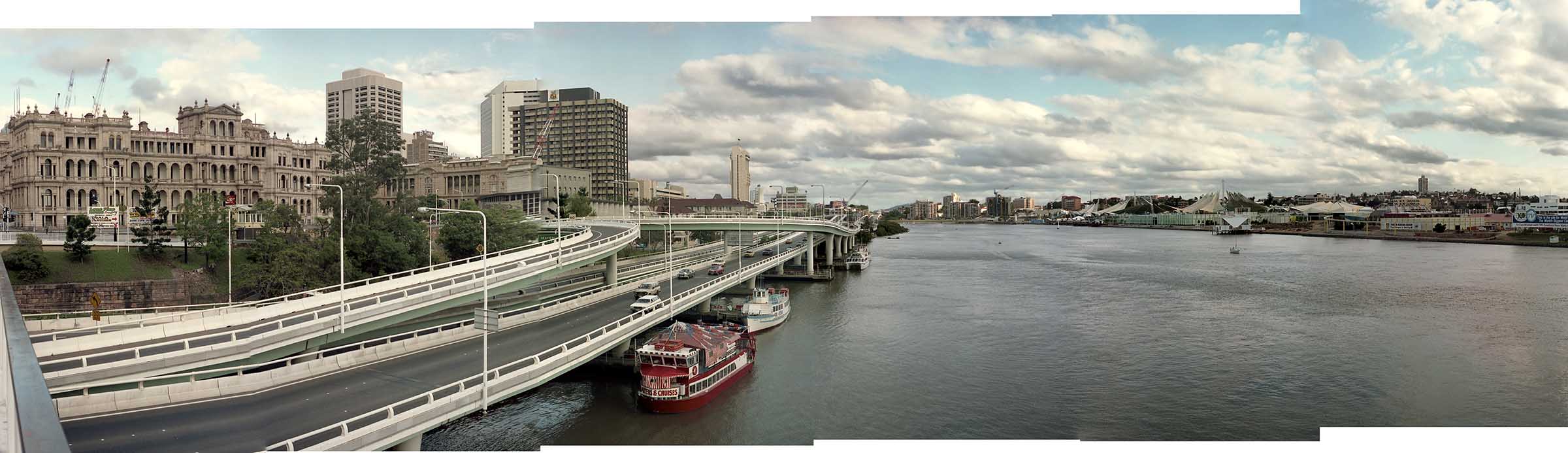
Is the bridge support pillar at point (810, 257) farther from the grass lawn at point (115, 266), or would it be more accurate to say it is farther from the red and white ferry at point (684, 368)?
the grass lawn at point (115, 266)

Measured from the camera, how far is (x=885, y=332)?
2850 cm

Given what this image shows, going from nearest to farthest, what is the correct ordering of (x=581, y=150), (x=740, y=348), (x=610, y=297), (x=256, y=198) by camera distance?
1. (x=740, y=348)
2. (x=610, y=297)
3. (x=256, y=198)
4. (x=581, y=150)

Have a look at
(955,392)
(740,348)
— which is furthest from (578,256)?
(955,392)

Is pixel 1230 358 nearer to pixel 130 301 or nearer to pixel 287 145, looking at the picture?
pixel 130 301

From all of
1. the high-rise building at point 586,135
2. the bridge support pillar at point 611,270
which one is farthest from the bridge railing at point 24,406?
the high-rise building at point 586,135

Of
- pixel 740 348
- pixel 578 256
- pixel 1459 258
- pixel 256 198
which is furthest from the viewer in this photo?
pixel 1459 258

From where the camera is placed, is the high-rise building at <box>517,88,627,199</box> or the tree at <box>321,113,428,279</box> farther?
the high-rise building at <box>517,88,627,199</box>

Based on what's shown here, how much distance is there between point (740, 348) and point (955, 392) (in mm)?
6826

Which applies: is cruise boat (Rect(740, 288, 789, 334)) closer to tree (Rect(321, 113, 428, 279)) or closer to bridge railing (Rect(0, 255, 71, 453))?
tree (Rect(321, 113, 428, 279))

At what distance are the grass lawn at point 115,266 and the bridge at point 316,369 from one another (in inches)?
404

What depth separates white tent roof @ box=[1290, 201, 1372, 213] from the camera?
129000 mm

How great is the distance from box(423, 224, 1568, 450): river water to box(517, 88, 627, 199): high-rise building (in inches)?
2935

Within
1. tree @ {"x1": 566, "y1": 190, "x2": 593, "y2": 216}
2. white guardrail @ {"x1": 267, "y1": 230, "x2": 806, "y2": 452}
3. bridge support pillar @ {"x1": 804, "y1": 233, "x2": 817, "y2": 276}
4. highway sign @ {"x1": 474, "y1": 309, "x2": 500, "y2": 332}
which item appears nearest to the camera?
white guardrail @ {"x1": 267, "y1": 230, "x2": 806, "y2": 452}

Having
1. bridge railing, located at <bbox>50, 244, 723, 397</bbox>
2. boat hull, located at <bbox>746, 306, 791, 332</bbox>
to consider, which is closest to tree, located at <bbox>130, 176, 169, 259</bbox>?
bridge railing, located at <bbox>50, 244, 723, 397</bbox>
